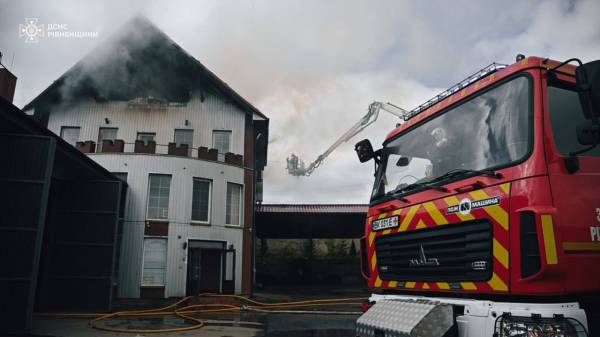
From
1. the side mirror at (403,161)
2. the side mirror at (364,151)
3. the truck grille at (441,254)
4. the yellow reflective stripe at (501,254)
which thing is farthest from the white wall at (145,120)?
the yellow reflective stripe at (501,254)

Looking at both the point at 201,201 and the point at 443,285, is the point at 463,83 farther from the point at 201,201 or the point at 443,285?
the point at 201,201

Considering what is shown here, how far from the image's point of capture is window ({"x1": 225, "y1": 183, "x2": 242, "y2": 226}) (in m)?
21.0

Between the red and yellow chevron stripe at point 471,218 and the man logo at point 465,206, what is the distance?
0.03m

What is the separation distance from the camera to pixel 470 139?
3.59 meters

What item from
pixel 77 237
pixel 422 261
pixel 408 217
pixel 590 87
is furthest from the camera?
pixel 77 237

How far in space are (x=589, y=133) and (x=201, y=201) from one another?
62.2 feet

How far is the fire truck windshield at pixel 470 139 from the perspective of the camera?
318cm

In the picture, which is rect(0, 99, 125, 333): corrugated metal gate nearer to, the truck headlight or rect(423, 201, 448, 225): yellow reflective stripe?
rect(423, 201, 448, 225): yellow reflective stripe

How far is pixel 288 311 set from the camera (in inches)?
541

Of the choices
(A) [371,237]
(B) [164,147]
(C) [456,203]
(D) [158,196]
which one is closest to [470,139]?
(C) [456,203]

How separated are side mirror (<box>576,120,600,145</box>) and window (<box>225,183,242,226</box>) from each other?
62.7 feet

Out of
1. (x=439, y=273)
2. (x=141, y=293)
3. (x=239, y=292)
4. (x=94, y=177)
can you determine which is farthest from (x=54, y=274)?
(x=439, y=273)

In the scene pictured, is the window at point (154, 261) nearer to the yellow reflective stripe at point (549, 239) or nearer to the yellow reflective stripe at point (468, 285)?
the yellow reflective stripe at point (468, 285)

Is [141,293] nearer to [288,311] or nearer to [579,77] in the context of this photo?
[288,311]
